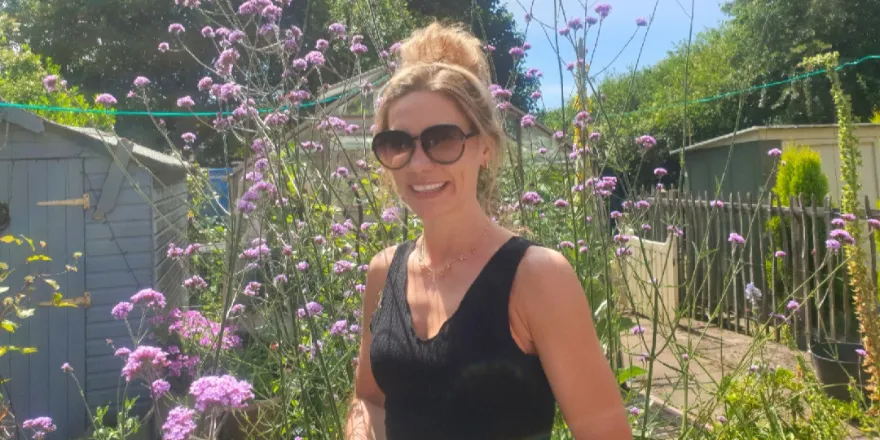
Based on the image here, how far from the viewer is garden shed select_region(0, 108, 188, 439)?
5.52m

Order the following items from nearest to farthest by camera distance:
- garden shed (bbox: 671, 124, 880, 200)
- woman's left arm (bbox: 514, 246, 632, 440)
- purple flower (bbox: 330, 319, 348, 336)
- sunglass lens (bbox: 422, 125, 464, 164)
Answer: woman's left arm (bbox: 514, 246, 632, 440), sunglass lens (bbox: 422, 125, 464, 164), purple flower (bbox: 330, 319, 348, 336), garden shed (bbox: 671, 124, 880, 200)

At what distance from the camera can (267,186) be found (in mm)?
2479

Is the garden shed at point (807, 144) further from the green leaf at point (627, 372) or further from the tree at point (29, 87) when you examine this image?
the tree at point (29, 87)

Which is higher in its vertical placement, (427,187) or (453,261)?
(427,187)

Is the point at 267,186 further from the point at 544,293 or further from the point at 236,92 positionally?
the point at 544,293

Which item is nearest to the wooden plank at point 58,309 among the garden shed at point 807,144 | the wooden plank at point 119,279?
the wooden plank at point 119,279

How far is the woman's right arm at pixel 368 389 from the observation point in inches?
66.2

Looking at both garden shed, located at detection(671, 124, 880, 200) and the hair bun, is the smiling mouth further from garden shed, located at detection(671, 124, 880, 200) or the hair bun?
garden shed, located at detection(671, 124, 880, 200)

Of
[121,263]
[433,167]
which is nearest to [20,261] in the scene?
[121,263]

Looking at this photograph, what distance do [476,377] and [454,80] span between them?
599mm

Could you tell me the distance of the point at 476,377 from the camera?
1.35m

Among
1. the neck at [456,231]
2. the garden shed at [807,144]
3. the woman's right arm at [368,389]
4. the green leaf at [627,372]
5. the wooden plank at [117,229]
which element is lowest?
the green leaf at [627,372]

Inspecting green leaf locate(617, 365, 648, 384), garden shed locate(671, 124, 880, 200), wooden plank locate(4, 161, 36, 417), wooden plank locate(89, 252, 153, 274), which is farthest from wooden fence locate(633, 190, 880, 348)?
wooden plank locate(4, 161, 36, 417)

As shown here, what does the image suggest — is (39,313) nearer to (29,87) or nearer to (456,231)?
(456,231)
